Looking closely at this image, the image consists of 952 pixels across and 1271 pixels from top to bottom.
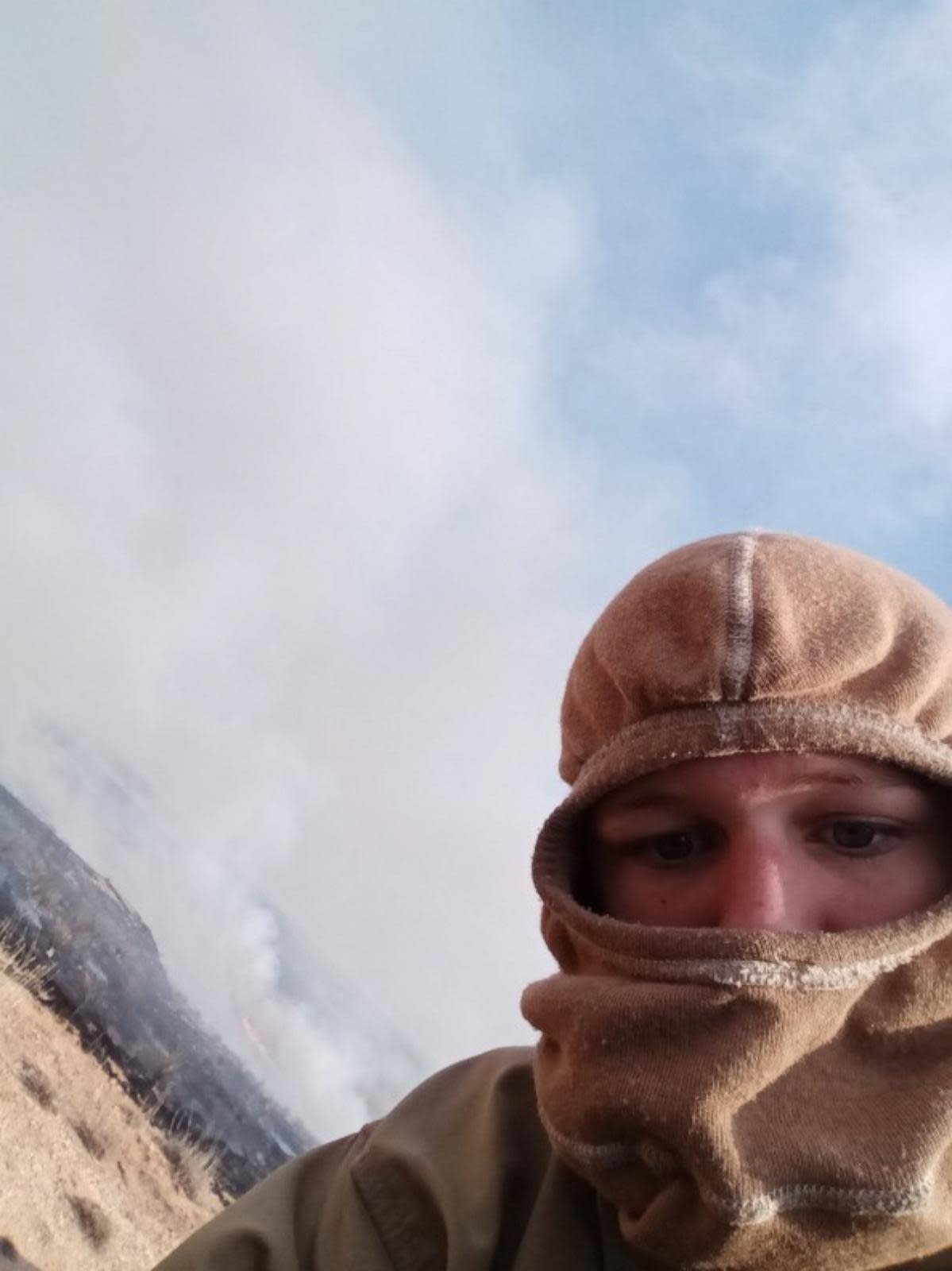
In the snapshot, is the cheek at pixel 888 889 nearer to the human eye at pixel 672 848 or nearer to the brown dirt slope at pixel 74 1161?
the human eye at pixel 672 848

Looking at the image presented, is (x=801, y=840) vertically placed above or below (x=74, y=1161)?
above

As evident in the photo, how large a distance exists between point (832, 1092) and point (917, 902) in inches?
8.8

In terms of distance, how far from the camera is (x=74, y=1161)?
10.5 feet

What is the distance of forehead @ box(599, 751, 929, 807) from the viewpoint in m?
0.89

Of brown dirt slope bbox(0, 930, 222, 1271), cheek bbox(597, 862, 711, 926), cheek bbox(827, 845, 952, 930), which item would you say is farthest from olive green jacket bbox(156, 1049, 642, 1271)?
brown dirt slope bbox(0, 930, 222, 1271)

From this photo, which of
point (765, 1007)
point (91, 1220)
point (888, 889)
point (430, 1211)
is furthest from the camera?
point (91, 1220)

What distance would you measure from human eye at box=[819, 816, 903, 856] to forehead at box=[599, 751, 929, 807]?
4 cm

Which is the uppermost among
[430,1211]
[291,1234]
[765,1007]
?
[765,1007]

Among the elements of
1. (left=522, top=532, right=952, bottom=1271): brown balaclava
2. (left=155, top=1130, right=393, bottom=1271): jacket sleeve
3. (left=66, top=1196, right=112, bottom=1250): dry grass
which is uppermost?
(left=522, top=532, right=952, bottom=1271): brown balaclava

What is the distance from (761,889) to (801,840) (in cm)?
8

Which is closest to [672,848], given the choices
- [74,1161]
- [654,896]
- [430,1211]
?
[654,896]

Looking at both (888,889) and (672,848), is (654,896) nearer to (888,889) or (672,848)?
(672,848)

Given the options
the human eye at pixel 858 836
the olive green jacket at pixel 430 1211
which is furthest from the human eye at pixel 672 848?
the olive green jacket at pixel 430 1211

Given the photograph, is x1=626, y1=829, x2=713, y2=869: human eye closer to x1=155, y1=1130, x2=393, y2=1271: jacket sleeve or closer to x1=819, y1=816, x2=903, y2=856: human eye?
x1=819, y1=816, x2=903, y2=856: human eye
